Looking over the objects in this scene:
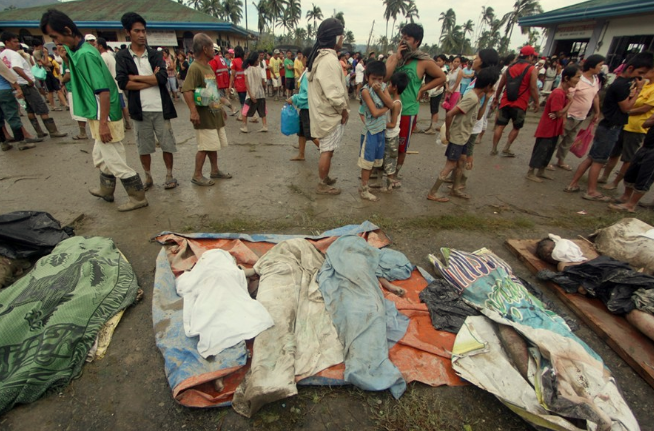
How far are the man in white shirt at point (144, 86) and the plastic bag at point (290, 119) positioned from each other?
1.70 meters

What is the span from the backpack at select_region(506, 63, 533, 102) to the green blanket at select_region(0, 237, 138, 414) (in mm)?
6087

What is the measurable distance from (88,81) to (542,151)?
6.16 m

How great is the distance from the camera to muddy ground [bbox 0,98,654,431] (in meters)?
1.74

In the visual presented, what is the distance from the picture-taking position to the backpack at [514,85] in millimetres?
5184

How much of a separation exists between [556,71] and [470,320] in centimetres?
1417

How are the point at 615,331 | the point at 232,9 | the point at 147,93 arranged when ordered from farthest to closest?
the point at 232,9
the point at 147,93
the point at 615,331

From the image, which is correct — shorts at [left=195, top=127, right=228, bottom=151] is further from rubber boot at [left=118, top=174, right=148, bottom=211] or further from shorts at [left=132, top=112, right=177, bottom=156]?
rubber boot at [left=118, top=174, right=148, bottom=211]

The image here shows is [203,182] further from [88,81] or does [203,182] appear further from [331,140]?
[331,140]

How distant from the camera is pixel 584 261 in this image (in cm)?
284

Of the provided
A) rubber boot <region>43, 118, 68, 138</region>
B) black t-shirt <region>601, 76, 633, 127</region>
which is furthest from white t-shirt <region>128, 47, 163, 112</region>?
black t-shirt <region>601, 76, 633, 127</region>

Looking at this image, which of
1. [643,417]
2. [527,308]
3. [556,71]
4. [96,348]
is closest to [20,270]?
[96,348]

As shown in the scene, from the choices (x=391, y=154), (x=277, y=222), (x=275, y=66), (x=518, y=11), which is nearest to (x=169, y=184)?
(x=277, y=222)

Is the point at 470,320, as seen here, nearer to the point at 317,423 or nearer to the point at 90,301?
the point at 317,423

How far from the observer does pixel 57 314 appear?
201 centimetres
